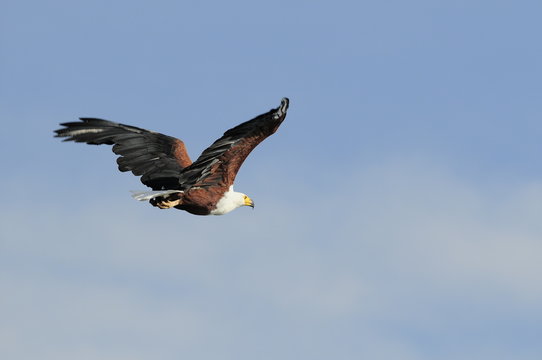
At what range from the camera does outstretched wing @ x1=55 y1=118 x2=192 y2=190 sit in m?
17.9

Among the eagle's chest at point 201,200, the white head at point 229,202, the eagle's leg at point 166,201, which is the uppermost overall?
the white head at point 229,202

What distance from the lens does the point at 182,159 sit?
715 inches

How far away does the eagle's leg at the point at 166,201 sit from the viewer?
53.6 feet

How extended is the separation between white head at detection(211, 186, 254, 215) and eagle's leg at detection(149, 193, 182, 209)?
2.40ft

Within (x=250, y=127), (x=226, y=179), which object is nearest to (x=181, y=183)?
(x=226, y=179)

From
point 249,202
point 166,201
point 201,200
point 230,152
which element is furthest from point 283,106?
point 249,202

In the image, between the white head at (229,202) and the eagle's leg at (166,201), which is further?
the white head at (229,202)

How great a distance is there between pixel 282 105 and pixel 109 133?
4813 mm

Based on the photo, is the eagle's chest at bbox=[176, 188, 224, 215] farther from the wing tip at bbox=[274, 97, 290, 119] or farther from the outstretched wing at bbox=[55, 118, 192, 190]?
the wing tip at bbox=[274, 97, 290, 119]

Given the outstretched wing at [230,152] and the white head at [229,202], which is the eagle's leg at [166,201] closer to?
the outstretched wing at [230,152]

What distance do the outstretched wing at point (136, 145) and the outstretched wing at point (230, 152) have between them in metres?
1.32

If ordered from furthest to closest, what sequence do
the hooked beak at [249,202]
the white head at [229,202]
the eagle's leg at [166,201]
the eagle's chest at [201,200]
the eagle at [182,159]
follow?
the hooked beak at [249,202] → the white head at [229,202] → the eagle's chest at [201,200] → the eagle's leg at [166,201] → the eagle at [182,159]

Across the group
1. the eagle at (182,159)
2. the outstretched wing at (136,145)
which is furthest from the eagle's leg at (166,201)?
the outstretched wing at (136,145)

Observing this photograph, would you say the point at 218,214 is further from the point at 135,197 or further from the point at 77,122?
the point at 77,122
